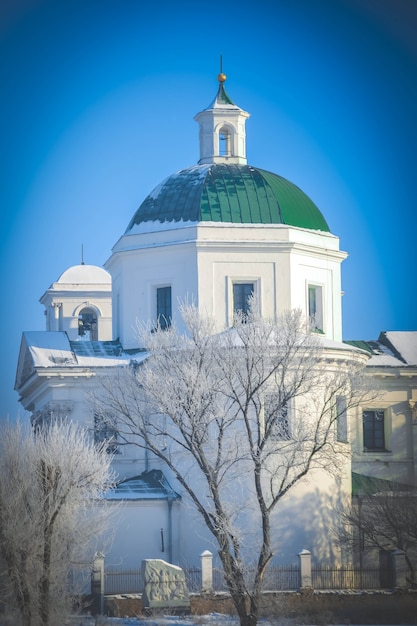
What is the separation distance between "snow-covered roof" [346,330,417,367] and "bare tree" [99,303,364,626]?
5157 millimetres

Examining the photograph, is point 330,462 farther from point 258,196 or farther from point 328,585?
point 258,196

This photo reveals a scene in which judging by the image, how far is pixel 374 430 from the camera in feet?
149

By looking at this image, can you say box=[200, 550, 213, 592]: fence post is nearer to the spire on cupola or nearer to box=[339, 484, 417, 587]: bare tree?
box=[339, 484, 417, 587]: bare tree

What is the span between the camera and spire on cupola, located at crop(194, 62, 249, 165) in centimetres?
4622

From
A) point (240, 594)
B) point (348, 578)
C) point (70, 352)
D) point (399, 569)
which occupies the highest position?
point (70, 352)

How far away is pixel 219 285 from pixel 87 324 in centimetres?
1039

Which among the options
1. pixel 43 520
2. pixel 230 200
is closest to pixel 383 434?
pixel 230 200

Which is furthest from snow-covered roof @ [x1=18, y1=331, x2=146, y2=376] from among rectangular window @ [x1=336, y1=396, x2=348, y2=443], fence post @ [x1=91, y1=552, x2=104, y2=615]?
fence post @ [x1=91, y1=552, x2=104, y2=615]

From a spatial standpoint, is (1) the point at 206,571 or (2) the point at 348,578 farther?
(2) the point at 348,578

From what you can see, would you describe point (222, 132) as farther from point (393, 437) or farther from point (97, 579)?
point (97, 579)

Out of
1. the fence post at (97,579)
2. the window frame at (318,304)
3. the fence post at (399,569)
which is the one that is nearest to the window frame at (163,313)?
the window frame at (318,304)

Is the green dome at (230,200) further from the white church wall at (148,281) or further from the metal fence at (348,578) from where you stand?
the metal fence at (348,578)

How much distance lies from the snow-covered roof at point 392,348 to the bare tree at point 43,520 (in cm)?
1294

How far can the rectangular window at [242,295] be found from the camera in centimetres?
4247
